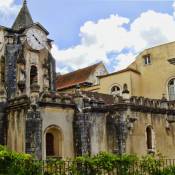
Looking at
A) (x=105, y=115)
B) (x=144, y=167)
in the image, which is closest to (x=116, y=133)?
(x=105, y=115)

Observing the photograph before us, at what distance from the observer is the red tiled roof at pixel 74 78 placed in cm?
4438

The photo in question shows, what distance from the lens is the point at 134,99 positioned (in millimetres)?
29250

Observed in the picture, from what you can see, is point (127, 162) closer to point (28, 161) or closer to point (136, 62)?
point (28, 161)

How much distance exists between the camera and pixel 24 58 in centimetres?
3133

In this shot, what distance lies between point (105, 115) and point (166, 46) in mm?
14187

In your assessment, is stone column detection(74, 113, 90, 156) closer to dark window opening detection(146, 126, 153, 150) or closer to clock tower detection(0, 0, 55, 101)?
clock tower detection(0, 0, 55, 101)

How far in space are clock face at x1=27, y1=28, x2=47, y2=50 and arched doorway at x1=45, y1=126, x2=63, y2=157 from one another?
25.9ft

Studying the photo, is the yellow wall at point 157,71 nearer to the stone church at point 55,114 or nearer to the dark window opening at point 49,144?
the stone church at point 55,114

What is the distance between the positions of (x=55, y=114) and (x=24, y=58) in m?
6.46

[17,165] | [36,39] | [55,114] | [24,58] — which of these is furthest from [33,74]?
[17,165]

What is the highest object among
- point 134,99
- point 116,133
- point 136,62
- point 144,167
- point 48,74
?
point 136,62

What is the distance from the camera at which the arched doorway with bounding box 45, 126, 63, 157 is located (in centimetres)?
2698

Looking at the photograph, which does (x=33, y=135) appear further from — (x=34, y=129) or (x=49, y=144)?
(x=49, y=144)

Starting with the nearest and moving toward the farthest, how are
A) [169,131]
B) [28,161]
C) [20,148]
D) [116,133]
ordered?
1. [28,161]
2. [20,148]
3. [116,133]
4. [169,131]
